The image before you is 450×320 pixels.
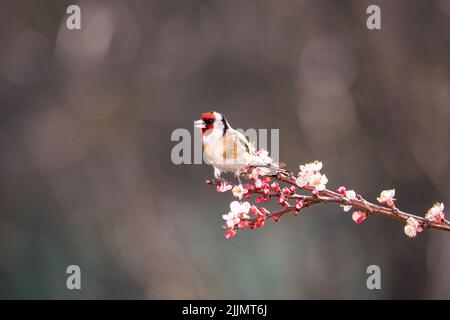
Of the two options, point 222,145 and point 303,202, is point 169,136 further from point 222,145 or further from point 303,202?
point 303,202

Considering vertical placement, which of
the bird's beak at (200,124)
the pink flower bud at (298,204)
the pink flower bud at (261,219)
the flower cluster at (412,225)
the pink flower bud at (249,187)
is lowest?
the flower cluster at (412,225)

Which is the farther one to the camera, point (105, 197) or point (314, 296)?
point (105, 197)

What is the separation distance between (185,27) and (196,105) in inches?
32.2

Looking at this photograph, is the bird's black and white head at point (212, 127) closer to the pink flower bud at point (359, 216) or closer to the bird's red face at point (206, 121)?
the bird's red face at point (206, 121)

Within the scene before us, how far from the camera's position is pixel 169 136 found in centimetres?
645

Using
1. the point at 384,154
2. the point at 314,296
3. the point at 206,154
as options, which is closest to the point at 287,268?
the point at 314,296

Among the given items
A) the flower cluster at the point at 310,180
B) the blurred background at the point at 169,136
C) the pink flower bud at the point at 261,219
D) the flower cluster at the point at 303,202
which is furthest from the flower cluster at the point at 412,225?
the blurred background at the point at 169,136

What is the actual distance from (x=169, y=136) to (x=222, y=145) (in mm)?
4443

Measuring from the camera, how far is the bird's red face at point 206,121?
6.64ft

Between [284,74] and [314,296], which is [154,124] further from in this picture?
[314,296]

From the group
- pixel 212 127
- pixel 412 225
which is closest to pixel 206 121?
pixel 212 127

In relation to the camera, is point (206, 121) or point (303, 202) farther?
point (206, 121)

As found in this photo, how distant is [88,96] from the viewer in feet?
21.9

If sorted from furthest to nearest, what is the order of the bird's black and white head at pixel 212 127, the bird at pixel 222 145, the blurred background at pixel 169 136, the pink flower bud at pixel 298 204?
the blurred background at pixel 169 136 → the bird's black and white head at pixel 212 127 → the bird at pixel 222 145 → the pink flower bud at pixel 298 204
